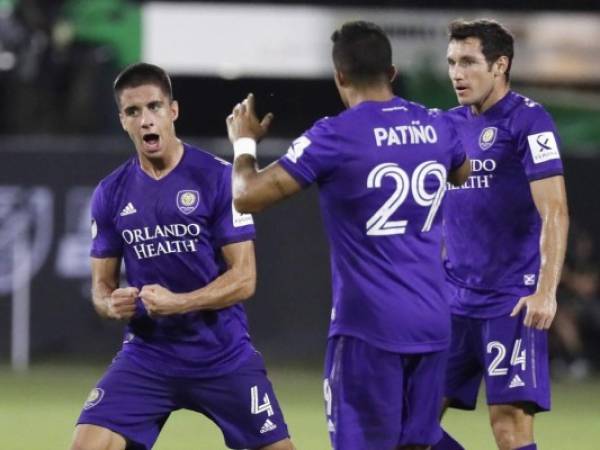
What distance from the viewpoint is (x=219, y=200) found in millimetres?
6707

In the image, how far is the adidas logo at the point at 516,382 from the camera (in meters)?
7.01

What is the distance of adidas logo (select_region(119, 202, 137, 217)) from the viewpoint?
671 cm

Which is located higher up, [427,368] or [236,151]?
[236,151]

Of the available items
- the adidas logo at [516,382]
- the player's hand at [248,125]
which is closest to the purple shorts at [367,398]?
the player's hand at [248,125]

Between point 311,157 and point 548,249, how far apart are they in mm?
1529


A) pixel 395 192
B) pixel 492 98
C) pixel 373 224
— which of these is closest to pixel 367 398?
pixel 373 224

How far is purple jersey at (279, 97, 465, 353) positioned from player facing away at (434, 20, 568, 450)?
1154mm

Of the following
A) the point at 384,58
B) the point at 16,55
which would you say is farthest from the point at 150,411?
the point at 16,55

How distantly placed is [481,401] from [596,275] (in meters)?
2.64

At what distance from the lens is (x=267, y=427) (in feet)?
21.7

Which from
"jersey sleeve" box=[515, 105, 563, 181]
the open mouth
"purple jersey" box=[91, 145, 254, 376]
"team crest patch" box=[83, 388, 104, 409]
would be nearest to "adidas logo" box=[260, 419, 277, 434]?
"purple jersey" box=[91, 145, 254, 376]

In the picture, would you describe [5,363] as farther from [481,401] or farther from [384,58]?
[384,58]

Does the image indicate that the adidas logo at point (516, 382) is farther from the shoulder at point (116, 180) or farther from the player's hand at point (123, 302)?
the shoulder at point (116, 180)

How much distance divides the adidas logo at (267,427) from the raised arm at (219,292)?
0.55m
